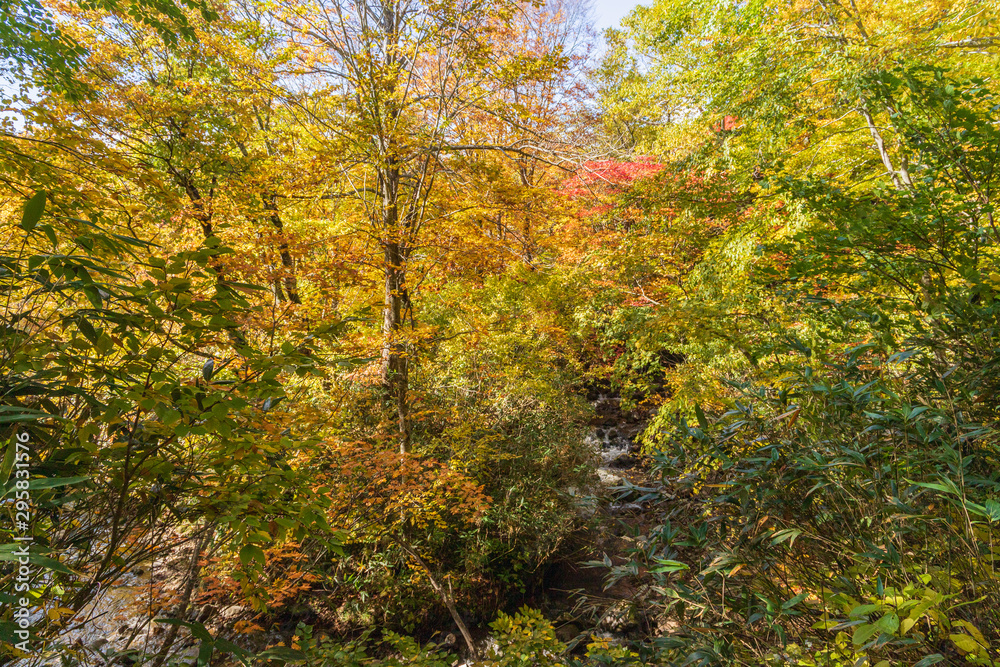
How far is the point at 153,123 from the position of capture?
17.9 ft

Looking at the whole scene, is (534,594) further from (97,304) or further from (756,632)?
(97,304)

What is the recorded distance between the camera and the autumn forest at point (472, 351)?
1.33m

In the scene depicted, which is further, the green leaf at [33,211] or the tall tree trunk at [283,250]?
the tall tree trunk at [283,250]

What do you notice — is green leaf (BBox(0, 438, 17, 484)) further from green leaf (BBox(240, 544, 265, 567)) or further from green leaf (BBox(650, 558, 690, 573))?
green leaf (BBox(650, 558, 690, 573))

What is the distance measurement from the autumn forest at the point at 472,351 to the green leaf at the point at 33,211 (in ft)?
0.04

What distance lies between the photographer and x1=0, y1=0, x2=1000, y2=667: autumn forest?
52.3 inches

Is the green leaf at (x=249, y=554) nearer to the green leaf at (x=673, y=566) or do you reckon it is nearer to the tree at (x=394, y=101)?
the green leaf at (x=673, y=566)

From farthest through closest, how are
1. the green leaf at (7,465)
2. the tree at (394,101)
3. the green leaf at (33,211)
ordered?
the tree at (394,101) → the green leaf at (33,211) → the green leaf at (7,465)

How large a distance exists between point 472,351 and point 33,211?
560 cm

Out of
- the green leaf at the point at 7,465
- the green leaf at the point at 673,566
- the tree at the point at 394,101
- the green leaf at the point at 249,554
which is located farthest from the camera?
the tree at the point at 394,101

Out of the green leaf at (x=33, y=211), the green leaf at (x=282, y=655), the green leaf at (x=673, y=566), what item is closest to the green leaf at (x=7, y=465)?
the green leaf at (x=33, y=211)

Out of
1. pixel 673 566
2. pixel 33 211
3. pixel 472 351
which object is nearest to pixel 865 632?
pixel 673 566

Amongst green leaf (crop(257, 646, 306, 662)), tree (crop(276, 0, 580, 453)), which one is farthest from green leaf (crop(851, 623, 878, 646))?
tree (crop(276, 0, 580, 453))

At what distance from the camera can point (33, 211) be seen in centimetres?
104
